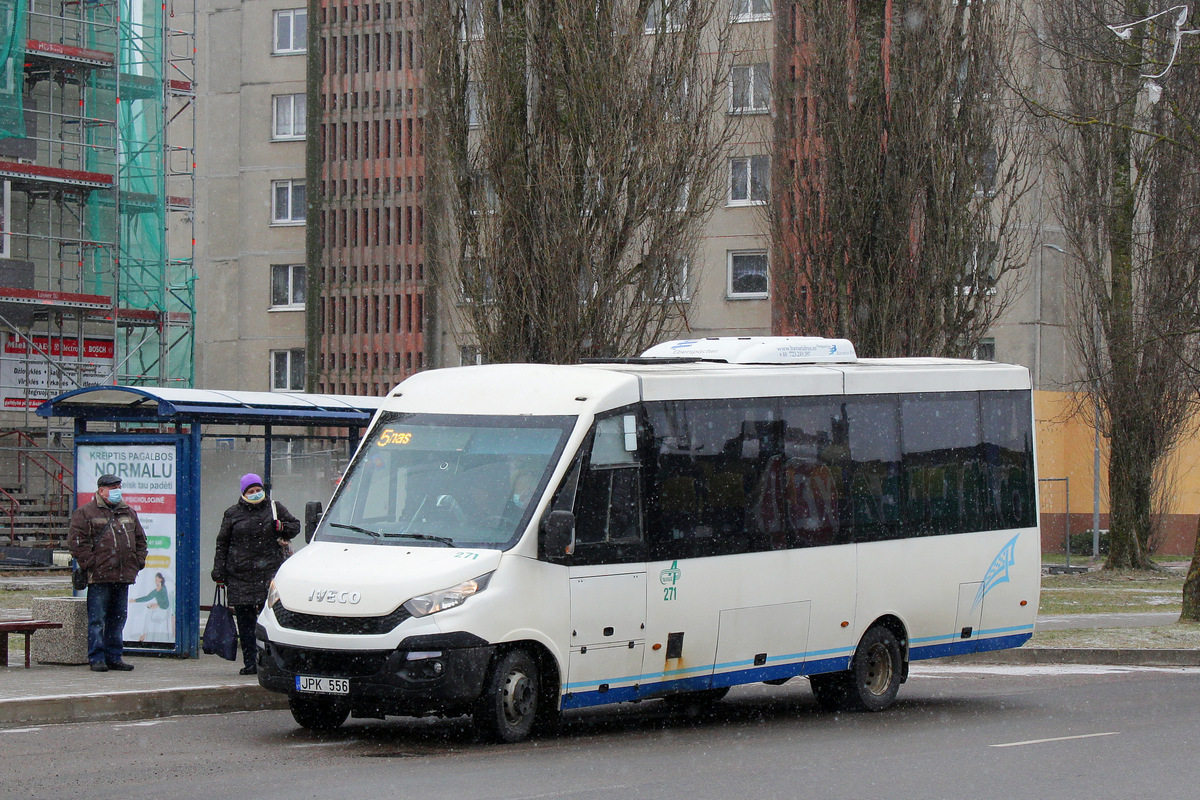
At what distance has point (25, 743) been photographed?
11125 millimetres

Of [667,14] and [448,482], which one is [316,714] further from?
[667,14]

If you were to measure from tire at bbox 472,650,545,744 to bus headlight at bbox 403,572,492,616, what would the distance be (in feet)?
1.65

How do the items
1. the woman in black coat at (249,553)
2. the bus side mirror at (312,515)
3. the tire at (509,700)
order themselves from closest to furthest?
1. the tire at (509,700)
2. the bus side mirror at (312,515)
3. the woman in black coat at (249,553)

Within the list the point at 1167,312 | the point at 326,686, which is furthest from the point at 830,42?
the point at 326,686

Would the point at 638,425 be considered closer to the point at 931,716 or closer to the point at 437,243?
the point at 931,716

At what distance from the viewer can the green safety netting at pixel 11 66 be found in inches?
1399

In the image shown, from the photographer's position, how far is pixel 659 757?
11016mm

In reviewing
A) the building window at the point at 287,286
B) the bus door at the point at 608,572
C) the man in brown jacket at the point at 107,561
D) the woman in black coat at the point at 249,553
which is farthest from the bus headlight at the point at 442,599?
the building window at the point at 287,286

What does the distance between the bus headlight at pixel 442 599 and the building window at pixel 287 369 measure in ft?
121

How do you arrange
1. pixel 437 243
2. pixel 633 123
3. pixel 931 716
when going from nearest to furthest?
pixel 931 716 < pixel 633 123 < pixel 437 243

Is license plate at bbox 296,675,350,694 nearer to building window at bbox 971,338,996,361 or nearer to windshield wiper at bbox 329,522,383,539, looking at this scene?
windshield wiper at bbox 329,522,383,539

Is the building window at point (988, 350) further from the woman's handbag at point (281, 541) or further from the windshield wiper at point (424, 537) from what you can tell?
the windshield wiper at point (424, 537)

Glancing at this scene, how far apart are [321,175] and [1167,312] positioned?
22.1 m

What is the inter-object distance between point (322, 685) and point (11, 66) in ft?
92.1
